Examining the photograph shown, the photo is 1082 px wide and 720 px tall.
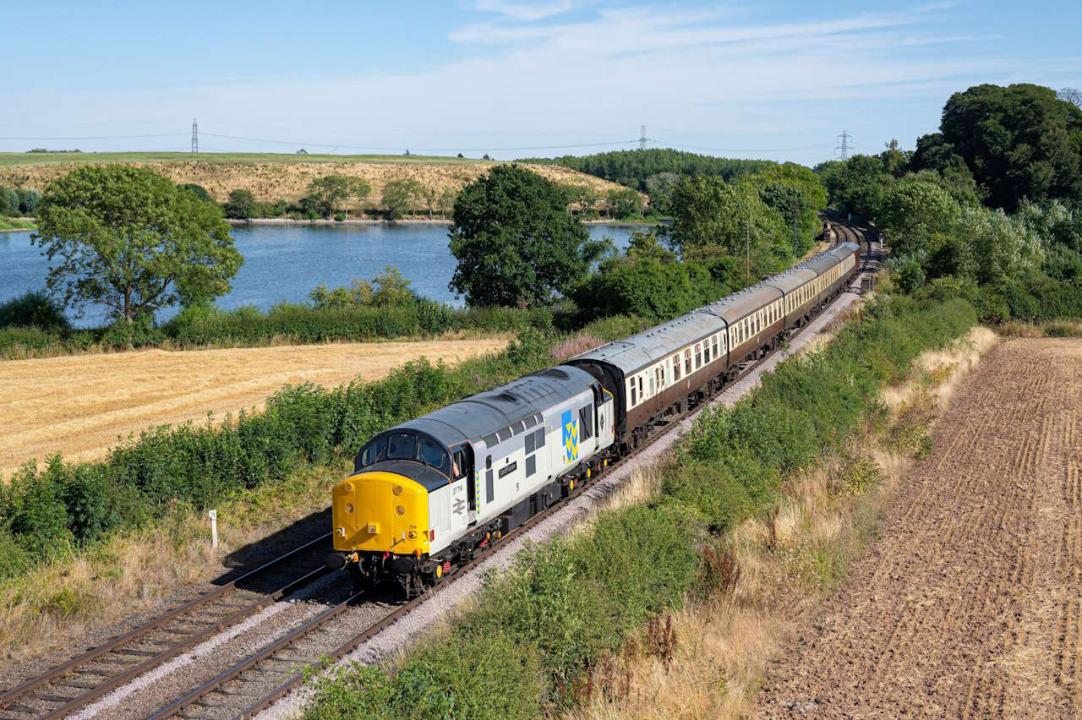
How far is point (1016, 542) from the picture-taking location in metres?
21.4

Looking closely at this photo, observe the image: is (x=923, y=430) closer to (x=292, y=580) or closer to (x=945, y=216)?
(x=292, y=580)

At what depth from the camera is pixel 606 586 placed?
49.1 feet

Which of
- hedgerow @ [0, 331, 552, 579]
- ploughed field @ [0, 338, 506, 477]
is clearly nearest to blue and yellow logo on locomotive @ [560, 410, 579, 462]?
hedgerow @ [0, 331, 552, 579]

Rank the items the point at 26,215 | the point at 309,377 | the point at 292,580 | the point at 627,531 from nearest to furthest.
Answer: the point at 627,531, the point at 292,580, the point at 309,377, the point at 26,215

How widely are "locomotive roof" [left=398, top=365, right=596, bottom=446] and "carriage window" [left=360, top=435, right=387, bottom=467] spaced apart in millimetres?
489

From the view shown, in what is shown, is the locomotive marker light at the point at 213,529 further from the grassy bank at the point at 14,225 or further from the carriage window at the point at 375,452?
the grassy bank at the point at 14,225

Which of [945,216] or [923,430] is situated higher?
[945,216]

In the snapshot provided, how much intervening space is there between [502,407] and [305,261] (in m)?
89.7

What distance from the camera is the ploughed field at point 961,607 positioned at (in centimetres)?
1415

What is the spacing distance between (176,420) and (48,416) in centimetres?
531

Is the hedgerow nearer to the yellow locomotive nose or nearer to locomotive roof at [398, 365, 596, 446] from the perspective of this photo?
the yellow locomotive nose

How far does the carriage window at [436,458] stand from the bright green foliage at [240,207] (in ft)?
544

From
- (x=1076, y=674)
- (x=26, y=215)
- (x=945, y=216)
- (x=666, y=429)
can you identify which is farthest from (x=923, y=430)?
(x=26, y=215)

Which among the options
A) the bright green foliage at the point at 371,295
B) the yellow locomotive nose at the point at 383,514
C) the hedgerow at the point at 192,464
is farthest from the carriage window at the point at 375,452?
the bright green foliage at the point at 371,295
